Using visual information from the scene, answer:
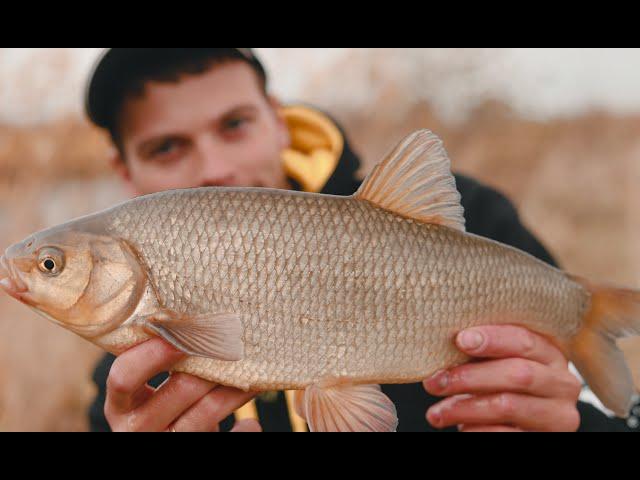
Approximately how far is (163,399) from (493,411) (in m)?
0.46

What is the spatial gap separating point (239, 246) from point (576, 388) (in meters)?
0.57

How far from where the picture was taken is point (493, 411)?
77 cm

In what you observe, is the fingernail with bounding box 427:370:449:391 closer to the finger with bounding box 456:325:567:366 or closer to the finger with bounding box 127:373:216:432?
the finger with bounding box 456:325:567:366

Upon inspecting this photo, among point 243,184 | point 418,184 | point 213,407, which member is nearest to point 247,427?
point 213,407

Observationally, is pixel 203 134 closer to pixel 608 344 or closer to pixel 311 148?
pixel 311 148

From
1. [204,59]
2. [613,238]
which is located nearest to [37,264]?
[204,59]

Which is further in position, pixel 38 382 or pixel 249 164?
pixel 38 382

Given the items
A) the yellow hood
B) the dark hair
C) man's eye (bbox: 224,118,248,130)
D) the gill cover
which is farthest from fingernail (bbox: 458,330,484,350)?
the dark hair

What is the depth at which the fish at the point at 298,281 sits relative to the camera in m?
0.59

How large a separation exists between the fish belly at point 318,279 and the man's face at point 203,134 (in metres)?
0.56

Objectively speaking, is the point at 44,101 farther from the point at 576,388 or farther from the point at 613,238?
the point at 613,238

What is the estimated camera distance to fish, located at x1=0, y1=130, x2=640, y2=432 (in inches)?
23.4

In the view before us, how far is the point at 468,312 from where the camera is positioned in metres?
0.64
